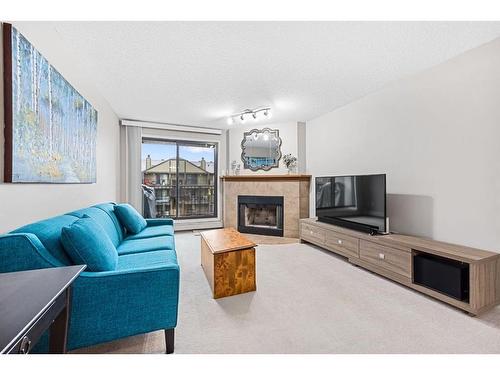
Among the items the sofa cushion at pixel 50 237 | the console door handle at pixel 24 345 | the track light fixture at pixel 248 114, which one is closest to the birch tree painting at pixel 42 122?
the sofa cushion at pixel 50 237

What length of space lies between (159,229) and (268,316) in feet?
6.06

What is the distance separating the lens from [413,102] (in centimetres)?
275

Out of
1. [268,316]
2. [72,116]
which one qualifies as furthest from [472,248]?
[72,116]

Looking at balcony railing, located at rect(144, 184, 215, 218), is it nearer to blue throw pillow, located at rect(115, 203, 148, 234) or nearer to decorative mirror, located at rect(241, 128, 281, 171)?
decorative mirror, located at rect(241, 128, 281, 171)

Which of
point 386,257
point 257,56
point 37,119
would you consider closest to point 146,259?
point 37,119

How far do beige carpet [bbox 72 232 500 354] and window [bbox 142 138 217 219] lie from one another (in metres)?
2.82

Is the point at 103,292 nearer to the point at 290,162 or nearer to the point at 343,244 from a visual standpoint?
the point at 343,244

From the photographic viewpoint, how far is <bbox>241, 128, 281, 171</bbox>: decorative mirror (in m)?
4.96

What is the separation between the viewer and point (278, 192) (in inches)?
185

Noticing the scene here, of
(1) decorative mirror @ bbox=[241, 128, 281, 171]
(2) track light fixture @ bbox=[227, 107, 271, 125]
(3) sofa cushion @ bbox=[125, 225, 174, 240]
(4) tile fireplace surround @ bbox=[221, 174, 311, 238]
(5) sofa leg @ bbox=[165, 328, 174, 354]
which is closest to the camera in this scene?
(5) sofa leg @ bbox=[165, 328, 174, 354]

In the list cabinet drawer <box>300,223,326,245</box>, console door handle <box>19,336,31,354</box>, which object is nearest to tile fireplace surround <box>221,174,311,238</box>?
cabinet drawer <box>300,223,326,245</box>

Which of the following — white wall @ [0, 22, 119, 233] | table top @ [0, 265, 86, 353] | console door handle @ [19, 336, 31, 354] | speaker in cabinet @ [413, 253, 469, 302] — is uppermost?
white wall @ [0, 22, 119, 233]

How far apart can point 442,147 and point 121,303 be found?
3150mm
